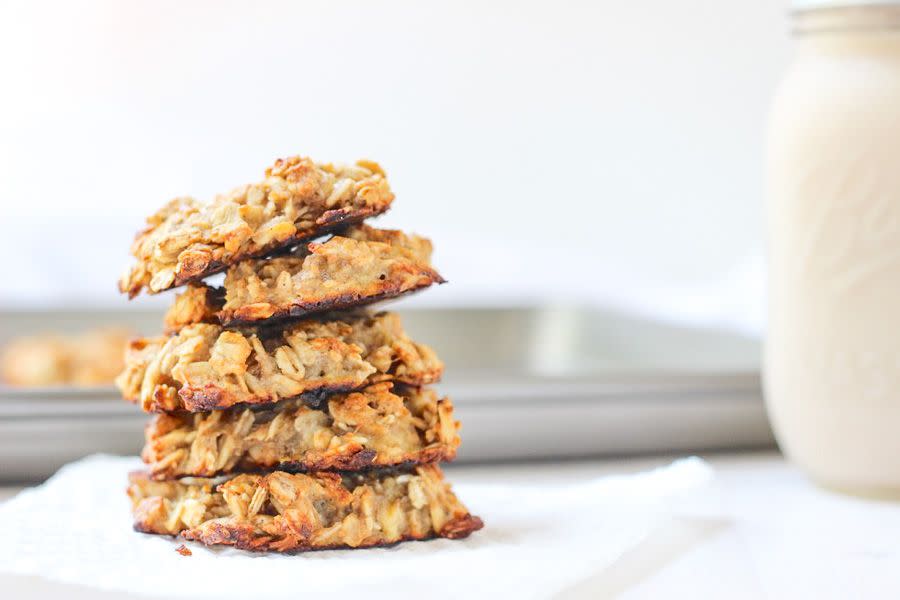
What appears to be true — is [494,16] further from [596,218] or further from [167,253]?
[167,253]

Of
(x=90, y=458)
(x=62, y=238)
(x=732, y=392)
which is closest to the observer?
(x=90, y=458)

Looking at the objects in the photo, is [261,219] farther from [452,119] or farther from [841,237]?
[452,119]

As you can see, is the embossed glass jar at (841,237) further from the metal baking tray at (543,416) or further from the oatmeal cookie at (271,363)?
the oatmeal cookie at (271,363)

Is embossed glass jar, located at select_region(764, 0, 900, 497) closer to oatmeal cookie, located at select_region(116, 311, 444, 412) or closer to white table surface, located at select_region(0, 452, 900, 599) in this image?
white table surface, located at select_region(0, 452, 900, 599)

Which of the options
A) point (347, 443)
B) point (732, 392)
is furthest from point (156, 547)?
point (732, 392)

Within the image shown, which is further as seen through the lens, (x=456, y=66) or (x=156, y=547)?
(x=456, y=66)

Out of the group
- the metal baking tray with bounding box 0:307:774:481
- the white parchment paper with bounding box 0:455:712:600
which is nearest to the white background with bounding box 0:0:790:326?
the metal baking tray with bounding box 0:307:774:481

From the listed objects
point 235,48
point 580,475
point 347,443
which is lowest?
point 580,475

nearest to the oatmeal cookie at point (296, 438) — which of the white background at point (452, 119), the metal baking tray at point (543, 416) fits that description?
the metal baking tray at point (543, 416)
